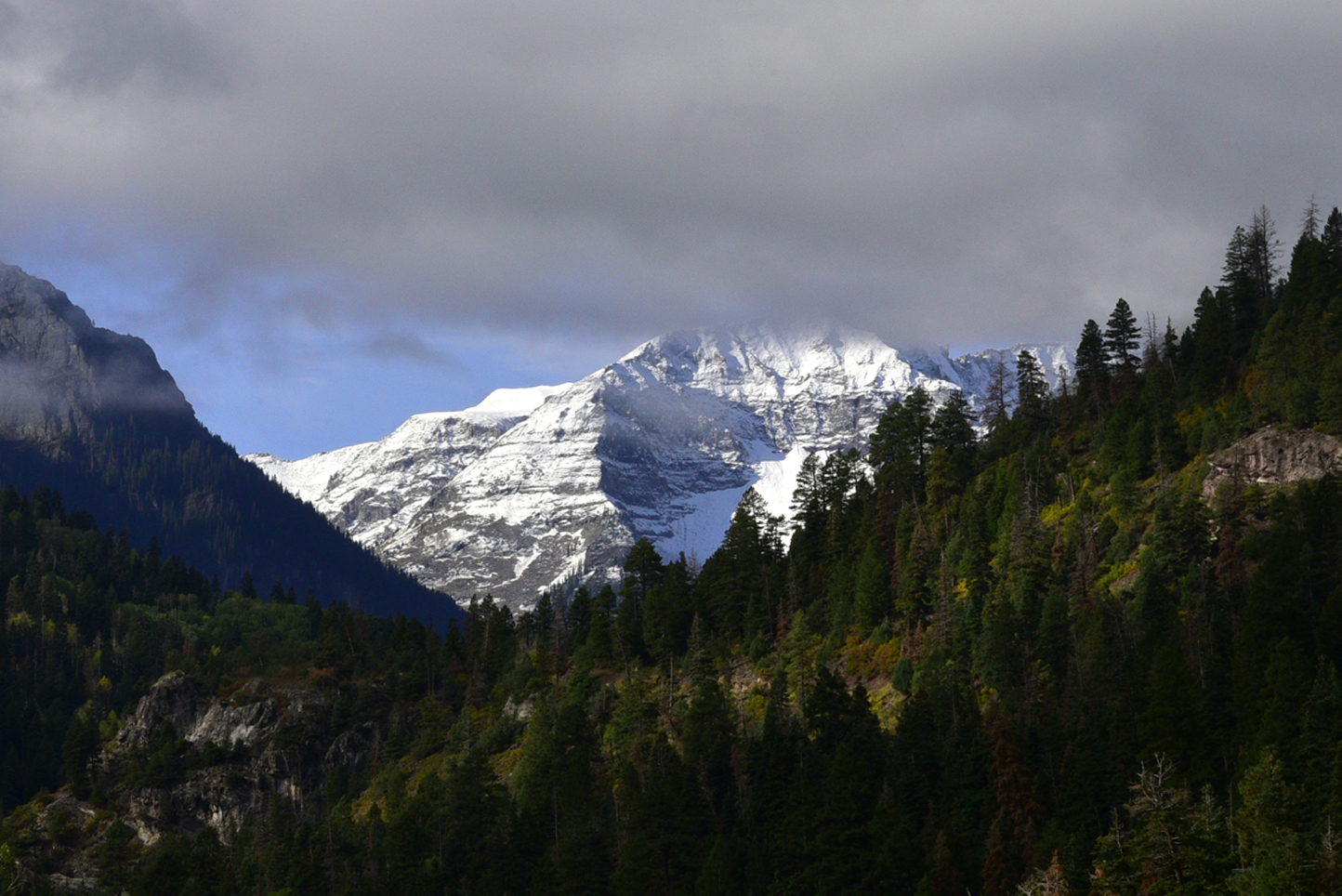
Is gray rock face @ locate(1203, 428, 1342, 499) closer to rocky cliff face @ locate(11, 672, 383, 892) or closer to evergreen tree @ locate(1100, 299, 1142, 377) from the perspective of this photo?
evergreen tree @ locate(1100, 299, 1142, 377)

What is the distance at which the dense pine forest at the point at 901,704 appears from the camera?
292 feet

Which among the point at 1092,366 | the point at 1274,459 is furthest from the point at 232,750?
the point at 1274,459

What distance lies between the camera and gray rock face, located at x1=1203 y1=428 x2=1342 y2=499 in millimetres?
115125

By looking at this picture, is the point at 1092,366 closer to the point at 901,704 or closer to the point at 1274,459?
the point at 1274,459

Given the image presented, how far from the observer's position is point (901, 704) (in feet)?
398

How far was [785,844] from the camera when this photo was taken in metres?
101

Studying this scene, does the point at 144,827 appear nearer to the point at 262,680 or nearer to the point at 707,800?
the point at 262,680

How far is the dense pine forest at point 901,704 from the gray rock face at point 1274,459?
1.33m

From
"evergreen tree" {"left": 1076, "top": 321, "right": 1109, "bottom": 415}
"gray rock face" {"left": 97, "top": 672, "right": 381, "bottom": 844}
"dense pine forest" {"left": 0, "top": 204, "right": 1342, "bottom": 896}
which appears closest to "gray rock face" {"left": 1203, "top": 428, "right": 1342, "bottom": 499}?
"dense pine forest" {"left": 0, "top": 204, "right": 1342, "bottom": 896}

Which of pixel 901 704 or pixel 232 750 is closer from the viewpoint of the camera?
pixel 901 704

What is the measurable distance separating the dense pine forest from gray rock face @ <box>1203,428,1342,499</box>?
4.36ft

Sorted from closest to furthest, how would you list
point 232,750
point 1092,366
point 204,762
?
point 1092,366 < point 204,762 < point 232,750

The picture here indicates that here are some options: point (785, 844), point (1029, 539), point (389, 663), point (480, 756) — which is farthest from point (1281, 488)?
point (389, 663)

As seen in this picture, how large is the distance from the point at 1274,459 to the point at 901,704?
3507 centimetres
